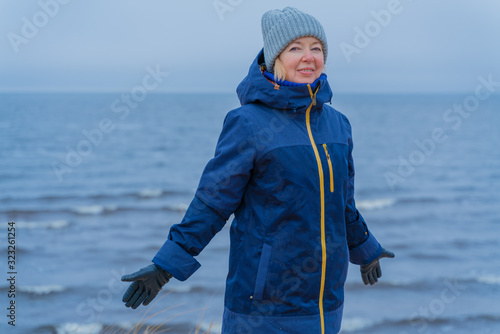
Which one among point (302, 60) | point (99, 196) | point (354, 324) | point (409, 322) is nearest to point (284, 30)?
point (302, 60)

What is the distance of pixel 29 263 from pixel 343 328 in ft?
13.9

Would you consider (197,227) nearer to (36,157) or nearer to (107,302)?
(107,302)

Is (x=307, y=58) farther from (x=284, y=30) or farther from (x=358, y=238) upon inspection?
(x=358, y=238)

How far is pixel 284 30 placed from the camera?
2.16 meters

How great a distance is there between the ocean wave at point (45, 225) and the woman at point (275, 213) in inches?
315

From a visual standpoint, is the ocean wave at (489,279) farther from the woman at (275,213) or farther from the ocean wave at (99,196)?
the ocean wave at (99,196)

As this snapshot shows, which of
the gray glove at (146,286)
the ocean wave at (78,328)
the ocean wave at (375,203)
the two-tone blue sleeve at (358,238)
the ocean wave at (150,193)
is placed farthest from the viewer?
the ocean wave at (150,193)

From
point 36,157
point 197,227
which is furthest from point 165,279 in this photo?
point 36,157

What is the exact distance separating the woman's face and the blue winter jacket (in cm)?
7

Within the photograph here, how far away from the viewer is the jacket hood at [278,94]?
2.07 metres

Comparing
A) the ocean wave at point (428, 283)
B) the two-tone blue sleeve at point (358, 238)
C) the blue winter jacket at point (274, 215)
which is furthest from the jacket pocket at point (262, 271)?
the ocean wave at point (428, 283)

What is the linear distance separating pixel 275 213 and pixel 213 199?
220 millimetres

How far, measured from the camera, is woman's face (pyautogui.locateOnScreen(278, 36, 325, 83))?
7.06ft

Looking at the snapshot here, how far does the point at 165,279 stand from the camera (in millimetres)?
2055
